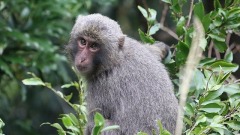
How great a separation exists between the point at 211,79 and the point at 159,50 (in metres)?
1.35

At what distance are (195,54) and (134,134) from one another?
104 inches

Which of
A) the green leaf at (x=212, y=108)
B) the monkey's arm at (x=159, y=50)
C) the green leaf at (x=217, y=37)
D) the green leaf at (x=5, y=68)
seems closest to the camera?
the green leaf at (x=212, y=108)

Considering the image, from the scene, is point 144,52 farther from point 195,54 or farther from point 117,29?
point 195,54

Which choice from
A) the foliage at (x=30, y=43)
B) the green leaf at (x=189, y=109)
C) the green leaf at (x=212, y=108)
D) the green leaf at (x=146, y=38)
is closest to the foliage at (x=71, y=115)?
the green leaf at (x=146, y=38)

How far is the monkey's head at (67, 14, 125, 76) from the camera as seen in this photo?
631cm

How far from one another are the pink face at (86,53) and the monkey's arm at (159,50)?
2.18 feet

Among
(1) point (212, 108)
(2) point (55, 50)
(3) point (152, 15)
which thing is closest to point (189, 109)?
(1) point (212, 108)

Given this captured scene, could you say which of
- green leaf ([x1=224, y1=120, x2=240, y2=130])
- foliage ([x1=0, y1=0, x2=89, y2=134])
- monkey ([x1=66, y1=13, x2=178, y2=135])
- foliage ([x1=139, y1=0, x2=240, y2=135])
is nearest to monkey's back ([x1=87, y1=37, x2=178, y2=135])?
monkey ([x1=66, y1=13, x2=178, y2=135])

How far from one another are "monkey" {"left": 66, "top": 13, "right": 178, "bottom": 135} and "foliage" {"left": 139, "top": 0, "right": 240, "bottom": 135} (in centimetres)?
27

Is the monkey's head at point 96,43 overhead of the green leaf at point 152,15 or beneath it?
beneath

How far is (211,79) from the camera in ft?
18.6

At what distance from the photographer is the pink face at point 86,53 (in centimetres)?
635

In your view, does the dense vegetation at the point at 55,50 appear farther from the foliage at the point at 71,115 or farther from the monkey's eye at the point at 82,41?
the monkey's eye at the point at 82,41

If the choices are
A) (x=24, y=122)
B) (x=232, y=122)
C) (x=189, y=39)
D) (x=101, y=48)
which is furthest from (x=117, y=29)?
(x=24, y=122)
